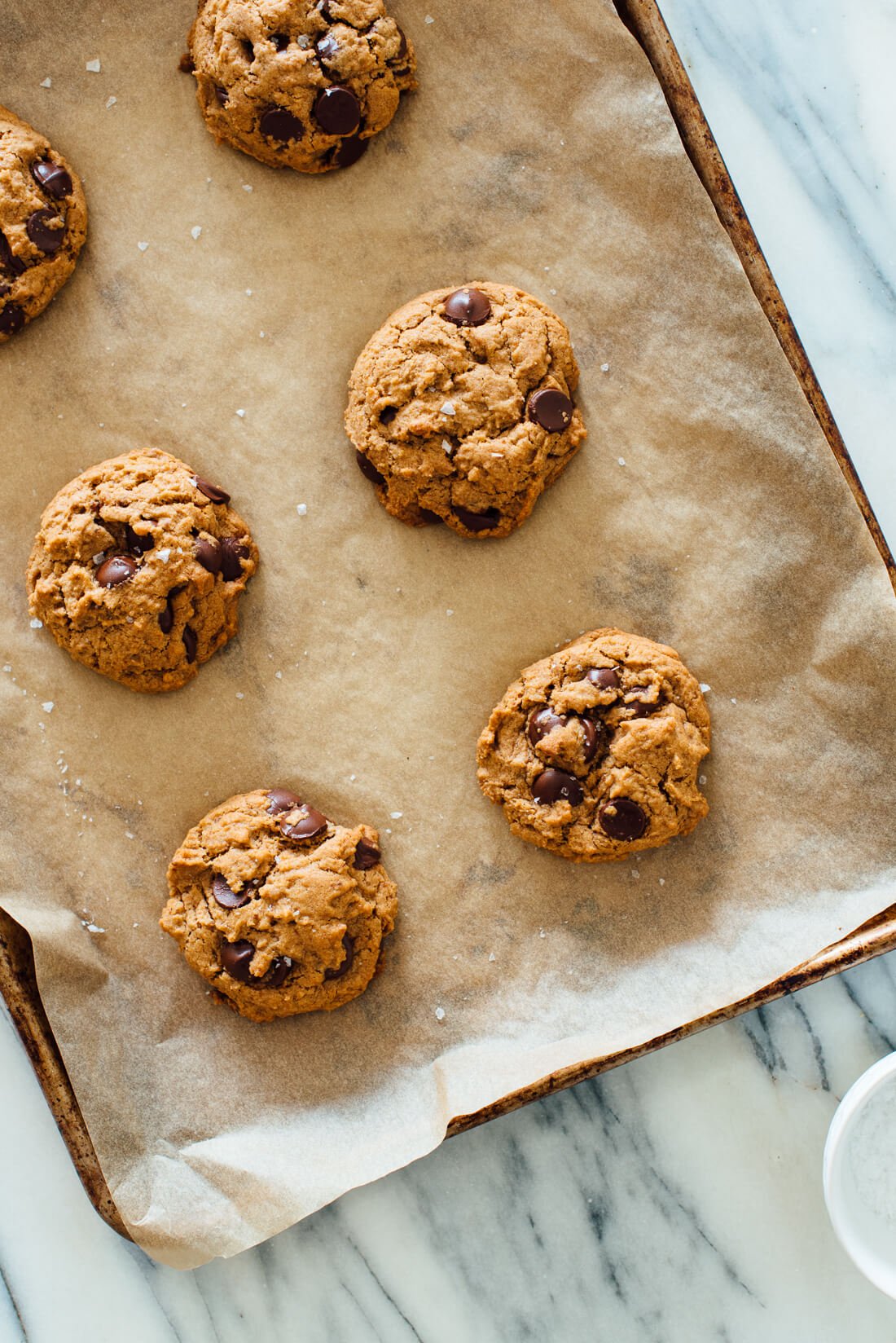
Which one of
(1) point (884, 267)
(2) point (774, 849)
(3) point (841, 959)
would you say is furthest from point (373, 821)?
(1) point (884, 267)

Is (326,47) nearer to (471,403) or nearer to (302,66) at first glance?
(302,66)

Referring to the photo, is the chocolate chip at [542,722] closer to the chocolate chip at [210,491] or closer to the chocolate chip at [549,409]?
the chocolate chip at [549,409]

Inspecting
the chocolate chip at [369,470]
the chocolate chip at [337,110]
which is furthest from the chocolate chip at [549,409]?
the chocolate chip at [337,110]

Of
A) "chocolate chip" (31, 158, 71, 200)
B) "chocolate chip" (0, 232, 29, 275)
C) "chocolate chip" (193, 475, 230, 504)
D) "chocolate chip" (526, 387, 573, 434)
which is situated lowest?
"chocolate chip" (193, 475, 230, 504)

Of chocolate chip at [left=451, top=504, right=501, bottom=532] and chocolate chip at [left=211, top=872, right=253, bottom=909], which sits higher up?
chocolate chip at [left=451, top=504, right=501, bottom=532]

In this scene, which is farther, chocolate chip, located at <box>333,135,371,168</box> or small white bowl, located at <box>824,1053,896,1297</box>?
chocolate chip, located at <box>333,135,371,168</box>

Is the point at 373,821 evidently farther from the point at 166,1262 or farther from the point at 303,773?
the point at 166,1262

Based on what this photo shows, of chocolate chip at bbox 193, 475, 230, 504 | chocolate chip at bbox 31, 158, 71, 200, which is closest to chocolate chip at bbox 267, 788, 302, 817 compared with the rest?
chocolate chip at bbox 193, 475, 230, 504

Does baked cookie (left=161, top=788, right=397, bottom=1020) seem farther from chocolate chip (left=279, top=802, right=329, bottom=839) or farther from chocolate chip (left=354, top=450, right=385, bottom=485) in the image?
chocolate chip (left=354, top=450, right=385, bottom=485)
